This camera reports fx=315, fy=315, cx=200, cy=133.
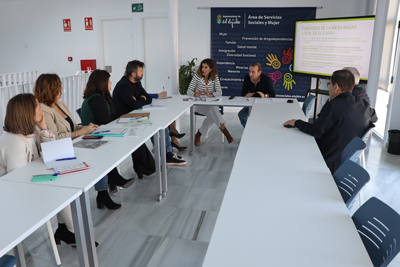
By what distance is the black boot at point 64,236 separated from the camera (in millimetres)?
2258

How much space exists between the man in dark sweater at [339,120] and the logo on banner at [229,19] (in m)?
4.22

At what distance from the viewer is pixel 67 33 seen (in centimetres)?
729

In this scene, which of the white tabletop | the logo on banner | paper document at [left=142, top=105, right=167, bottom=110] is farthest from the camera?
the logo on banner

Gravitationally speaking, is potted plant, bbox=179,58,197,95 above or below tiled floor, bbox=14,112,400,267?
above

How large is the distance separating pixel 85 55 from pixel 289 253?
7.20 m

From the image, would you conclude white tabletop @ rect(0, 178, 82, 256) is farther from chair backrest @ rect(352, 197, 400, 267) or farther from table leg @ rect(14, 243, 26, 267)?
chair backrest @ rect(352, 197, 400, 267)

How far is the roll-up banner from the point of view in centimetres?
635

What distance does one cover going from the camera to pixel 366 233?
140cm

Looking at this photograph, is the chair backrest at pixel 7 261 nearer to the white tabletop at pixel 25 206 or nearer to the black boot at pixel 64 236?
the white tabletop at pixel 25 206

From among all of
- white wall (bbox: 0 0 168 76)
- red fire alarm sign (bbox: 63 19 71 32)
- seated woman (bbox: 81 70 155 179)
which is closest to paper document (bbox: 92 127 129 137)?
seated woman (bbox: 81 70 155 179)

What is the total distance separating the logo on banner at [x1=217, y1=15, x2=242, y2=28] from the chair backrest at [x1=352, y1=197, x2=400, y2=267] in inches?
224

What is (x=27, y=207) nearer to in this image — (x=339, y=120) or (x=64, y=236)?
(x=64, y=236)

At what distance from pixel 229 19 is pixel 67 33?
3754 mm

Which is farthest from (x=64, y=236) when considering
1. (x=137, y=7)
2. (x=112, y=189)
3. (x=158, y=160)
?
(x=137, y=7)
